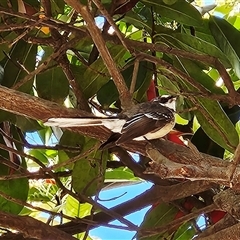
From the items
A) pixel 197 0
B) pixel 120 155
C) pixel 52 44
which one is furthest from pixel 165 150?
pixel 197 0

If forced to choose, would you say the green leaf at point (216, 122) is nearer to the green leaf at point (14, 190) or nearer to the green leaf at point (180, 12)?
the green leaf at point (180, 12)

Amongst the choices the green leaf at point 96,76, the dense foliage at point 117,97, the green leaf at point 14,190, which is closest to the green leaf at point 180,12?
the dense foliage at point 117,97

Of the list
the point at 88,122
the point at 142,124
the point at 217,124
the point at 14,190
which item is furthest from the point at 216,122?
the point at 14,190

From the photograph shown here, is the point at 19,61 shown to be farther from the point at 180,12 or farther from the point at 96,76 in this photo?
the point at 180,12

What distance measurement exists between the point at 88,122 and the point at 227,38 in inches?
16.4

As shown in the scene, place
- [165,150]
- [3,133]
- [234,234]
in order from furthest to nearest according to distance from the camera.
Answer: [3,133], [165,150], [234,234]

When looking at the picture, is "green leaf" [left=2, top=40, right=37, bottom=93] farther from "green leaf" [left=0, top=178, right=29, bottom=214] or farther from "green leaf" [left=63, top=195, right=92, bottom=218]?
"green leaf" [left=63, top=195, right=92, bottom=218]

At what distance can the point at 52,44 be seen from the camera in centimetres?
111

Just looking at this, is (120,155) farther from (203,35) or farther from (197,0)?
(197,0)

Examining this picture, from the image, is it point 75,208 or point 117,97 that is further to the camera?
point 75,208

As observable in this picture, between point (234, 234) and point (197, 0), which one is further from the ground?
point (197, 0)

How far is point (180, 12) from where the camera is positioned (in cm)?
115

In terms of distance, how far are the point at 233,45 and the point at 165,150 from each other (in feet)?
1.14

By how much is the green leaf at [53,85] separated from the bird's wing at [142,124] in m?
0.23
